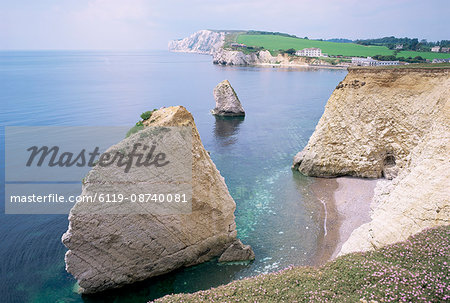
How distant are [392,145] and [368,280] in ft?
70.3

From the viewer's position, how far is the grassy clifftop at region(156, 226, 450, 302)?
11.1 m

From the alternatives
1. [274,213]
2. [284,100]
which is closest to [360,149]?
[274,213]

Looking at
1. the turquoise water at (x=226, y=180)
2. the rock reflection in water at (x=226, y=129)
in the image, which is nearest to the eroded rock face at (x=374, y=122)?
the turquoise water at (x=226, y=180)

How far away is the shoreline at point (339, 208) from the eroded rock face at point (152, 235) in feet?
23.2

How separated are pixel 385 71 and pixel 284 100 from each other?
56364mm

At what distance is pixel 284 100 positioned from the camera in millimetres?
85375

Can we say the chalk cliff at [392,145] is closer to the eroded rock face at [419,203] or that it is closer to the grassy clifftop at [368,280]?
the eroded rock face at [419,203]

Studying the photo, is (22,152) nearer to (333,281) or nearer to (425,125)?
(333,281)

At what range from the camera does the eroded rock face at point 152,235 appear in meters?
16.2

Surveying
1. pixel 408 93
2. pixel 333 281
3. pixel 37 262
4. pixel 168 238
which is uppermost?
pixel 408 93

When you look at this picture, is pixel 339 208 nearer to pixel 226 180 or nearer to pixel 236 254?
pixel 236 254

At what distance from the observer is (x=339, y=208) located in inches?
1070

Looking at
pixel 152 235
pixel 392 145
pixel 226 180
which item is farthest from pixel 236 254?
pixel 392 145

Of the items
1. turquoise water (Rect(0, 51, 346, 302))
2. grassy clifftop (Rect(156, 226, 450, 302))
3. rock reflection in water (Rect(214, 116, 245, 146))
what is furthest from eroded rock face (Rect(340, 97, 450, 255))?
rock reflection in water (Rect(214, 116, 245, 146))
